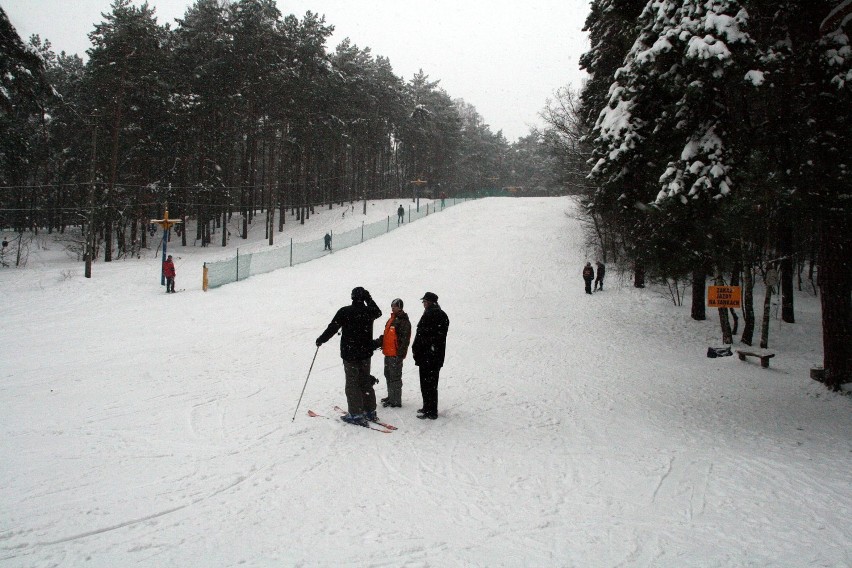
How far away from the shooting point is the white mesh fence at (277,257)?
2047cm

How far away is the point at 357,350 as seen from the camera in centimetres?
670

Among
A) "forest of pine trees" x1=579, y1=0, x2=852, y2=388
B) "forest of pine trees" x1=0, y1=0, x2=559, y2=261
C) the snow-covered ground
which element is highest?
"forest of pine trees" x1=0, y1=0, x2=559, y2=261

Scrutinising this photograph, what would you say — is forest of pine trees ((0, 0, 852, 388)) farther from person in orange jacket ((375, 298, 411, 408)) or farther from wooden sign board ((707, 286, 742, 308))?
person in orange jacket ((375, 298, 411, 408))

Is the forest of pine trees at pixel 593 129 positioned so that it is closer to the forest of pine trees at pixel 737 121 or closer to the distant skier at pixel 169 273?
the forest of pine trees at pixel 737 121

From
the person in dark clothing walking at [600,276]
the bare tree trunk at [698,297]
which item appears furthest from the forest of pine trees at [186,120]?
the bare tree trunk at [698,297]

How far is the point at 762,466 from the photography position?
5.93m

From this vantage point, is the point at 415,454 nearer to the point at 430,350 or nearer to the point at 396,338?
the point at 430,350

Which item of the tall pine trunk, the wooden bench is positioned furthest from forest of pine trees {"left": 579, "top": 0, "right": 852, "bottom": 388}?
the tall pine trunk

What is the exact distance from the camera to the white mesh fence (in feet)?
67.2

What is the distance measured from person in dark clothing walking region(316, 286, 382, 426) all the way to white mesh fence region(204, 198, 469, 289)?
43.8ft

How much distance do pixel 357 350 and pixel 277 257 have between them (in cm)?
1998

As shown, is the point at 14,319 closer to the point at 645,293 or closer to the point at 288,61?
the point at 645,293

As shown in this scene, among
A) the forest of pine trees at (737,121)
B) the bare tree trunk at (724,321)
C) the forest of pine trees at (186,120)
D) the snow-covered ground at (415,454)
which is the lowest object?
the snow-covered ground at (415,454)

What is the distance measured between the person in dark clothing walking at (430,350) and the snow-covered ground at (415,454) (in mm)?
316
